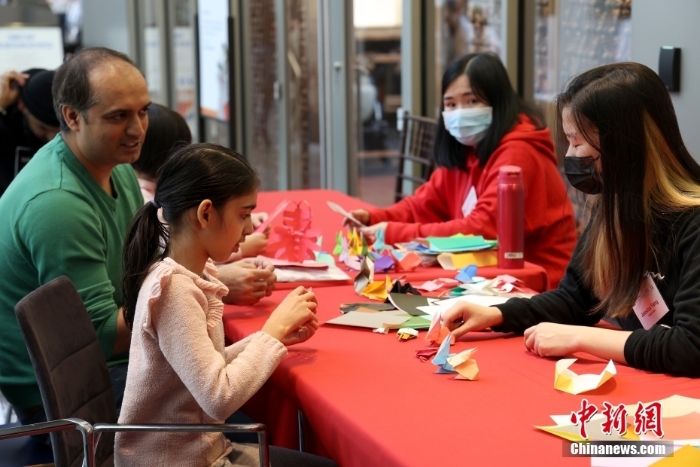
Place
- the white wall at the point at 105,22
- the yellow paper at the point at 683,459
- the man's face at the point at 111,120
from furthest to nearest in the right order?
the white wall at the point at 105,22 → the man's face at the point at 111,120 → the yellow paper at the point at 683,459

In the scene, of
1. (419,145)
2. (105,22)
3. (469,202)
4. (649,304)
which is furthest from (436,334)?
(105,22)

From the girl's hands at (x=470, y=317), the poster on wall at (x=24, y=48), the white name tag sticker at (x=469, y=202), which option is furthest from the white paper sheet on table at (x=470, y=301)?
the poster on wall at (x=24, y=48)

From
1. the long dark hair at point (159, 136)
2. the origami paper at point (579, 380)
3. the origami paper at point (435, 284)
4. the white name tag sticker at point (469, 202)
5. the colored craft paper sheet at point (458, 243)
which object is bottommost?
the origami paper at point (435, 284)

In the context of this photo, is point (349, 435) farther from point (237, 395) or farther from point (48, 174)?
point (48, 174)

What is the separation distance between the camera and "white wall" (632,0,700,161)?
9.82 feet

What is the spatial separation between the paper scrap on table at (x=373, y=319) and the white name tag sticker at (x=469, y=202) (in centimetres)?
115

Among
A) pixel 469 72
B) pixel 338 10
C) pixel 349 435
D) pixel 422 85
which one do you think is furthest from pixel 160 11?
pixel 349 435

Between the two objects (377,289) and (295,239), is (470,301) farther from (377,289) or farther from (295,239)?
(295,239)

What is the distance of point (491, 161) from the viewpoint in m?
3.45

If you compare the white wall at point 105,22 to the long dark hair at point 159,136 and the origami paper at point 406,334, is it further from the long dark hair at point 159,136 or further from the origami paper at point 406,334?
the origami paper at point 406,334

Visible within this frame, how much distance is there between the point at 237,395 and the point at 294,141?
5974mm

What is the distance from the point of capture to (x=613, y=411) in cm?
153

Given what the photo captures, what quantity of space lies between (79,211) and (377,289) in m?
0.83

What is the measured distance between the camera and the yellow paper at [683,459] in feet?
4.44
